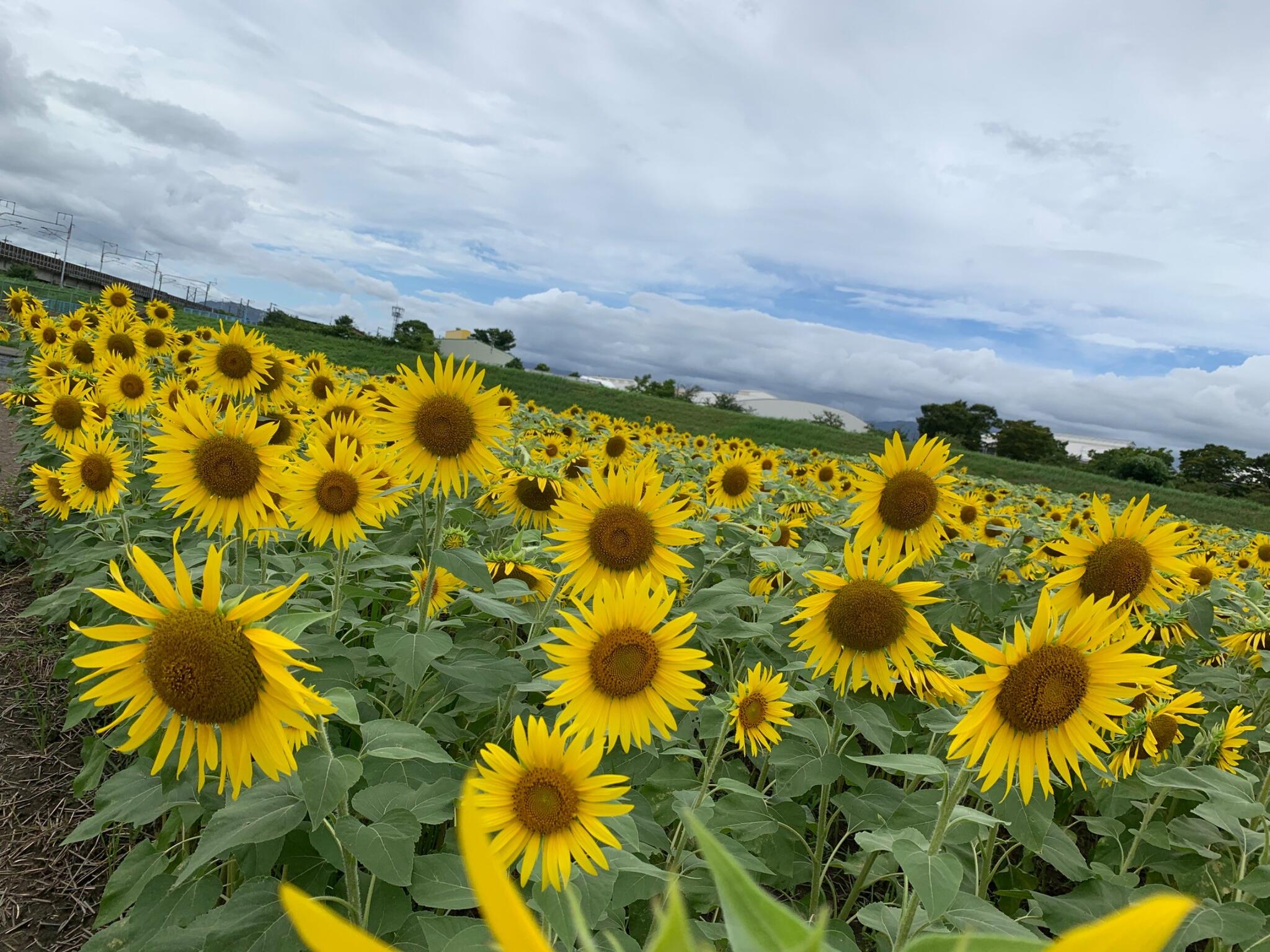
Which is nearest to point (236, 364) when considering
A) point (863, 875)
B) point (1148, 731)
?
point (863, 875)

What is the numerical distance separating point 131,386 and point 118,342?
4.04ft

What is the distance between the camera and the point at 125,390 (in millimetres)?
5676

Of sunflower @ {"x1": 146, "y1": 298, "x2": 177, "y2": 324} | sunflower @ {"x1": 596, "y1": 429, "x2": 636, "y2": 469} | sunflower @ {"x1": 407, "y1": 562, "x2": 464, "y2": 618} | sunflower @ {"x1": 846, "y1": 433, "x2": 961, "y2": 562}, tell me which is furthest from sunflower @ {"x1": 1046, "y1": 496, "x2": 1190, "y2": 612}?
sunflower @ {"x1": 146, "y1": 298, "x2": 177, "y2": 324}

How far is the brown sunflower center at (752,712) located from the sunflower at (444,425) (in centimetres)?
137

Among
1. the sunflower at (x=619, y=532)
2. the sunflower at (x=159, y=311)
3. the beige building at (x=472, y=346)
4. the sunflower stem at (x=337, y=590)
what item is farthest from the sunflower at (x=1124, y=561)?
the beige building at (x=472, y=346)

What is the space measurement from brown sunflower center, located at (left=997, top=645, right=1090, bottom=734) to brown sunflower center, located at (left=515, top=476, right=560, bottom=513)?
7.65 feet

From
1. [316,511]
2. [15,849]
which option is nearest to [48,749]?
[15,849]

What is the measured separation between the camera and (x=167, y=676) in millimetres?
1629

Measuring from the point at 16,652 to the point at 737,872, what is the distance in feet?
18.7

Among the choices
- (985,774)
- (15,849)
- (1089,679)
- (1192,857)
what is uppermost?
(1089,679)

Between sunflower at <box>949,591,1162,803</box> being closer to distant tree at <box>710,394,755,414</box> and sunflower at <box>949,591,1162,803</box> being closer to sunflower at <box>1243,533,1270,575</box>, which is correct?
sunflower at <box>1243,533,1270,575</box>

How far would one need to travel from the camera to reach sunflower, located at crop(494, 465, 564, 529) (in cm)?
370

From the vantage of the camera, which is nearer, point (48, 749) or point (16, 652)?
point (48, 749)

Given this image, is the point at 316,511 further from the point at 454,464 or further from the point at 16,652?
the point at 16,652
